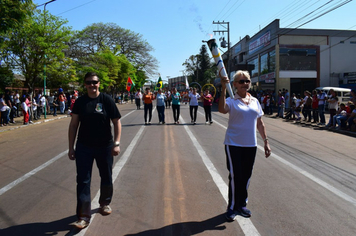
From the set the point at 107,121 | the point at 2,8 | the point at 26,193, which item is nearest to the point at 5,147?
the point at 2,8

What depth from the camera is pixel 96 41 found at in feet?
160

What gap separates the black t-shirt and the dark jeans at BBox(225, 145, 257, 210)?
1.61m

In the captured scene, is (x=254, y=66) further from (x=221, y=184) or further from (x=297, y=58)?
(x=221, y=184)

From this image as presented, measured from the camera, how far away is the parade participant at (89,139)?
3826 mm

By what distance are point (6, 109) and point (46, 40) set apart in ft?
15.3

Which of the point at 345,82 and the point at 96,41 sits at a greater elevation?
the point at 96,41

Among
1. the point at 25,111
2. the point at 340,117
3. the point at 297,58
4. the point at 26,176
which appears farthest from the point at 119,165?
the point at 297,58

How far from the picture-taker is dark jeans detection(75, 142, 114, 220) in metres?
3.81

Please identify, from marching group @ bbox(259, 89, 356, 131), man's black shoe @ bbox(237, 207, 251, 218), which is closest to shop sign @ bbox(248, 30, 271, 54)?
marching group @ bbox(259, 89, 356, 131)

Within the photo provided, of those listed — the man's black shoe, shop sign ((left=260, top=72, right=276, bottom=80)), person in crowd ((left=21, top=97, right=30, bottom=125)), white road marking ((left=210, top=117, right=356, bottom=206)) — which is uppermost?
shop sign ((left=260, top=72, right=276, bottom=80))

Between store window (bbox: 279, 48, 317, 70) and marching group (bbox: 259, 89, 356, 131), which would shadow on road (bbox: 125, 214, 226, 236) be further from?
store window (bbox: 279, 48, 317, 70)

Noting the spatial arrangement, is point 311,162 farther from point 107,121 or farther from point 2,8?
point 2,8

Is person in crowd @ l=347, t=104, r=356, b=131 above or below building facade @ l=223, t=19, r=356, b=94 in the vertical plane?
below

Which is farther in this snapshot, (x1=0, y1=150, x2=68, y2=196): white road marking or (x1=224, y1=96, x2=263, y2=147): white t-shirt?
(x1=0, y1=150, x2=68, y2=196): white road marking
